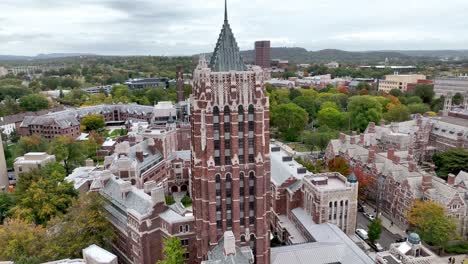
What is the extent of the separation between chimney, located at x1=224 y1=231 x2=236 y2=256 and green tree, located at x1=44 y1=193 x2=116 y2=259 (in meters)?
28.4

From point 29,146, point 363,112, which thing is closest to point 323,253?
point 29,146

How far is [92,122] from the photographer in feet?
518

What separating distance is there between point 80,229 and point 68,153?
51.1m

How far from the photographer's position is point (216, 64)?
47812 millimetres

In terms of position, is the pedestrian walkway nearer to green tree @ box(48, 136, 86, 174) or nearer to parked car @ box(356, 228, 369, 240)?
parked car @ box(356, 228, 369, 240)

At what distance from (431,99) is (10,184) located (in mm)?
203383

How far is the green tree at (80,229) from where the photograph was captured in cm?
5900

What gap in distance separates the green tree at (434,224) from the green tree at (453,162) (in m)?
33.3

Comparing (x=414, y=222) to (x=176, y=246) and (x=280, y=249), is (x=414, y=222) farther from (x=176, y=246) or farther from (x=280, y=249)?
(x=176, y=246)

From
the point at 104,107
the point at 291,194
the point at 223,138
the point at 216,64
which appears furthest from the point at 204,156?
the point at 104,107

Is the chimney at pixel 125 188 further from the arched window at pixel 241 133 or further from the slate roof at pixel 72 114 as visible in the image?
the slate roof at pixel 72 114

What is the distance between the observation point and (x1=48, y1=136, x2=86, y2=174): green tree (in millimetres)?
104062

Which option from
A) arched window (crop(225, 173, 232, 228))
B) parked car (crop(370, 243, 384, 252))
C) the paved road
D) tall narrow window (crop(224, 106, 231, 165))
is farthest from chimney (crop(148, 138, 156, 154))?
parked car (crop(370, 243, 384, 252))

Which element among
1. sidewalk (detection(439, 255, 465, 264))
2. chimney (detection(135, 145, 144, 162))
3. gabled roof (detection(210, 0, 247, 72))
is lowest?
sidewalk (detection(439, 255, 465, 264))
